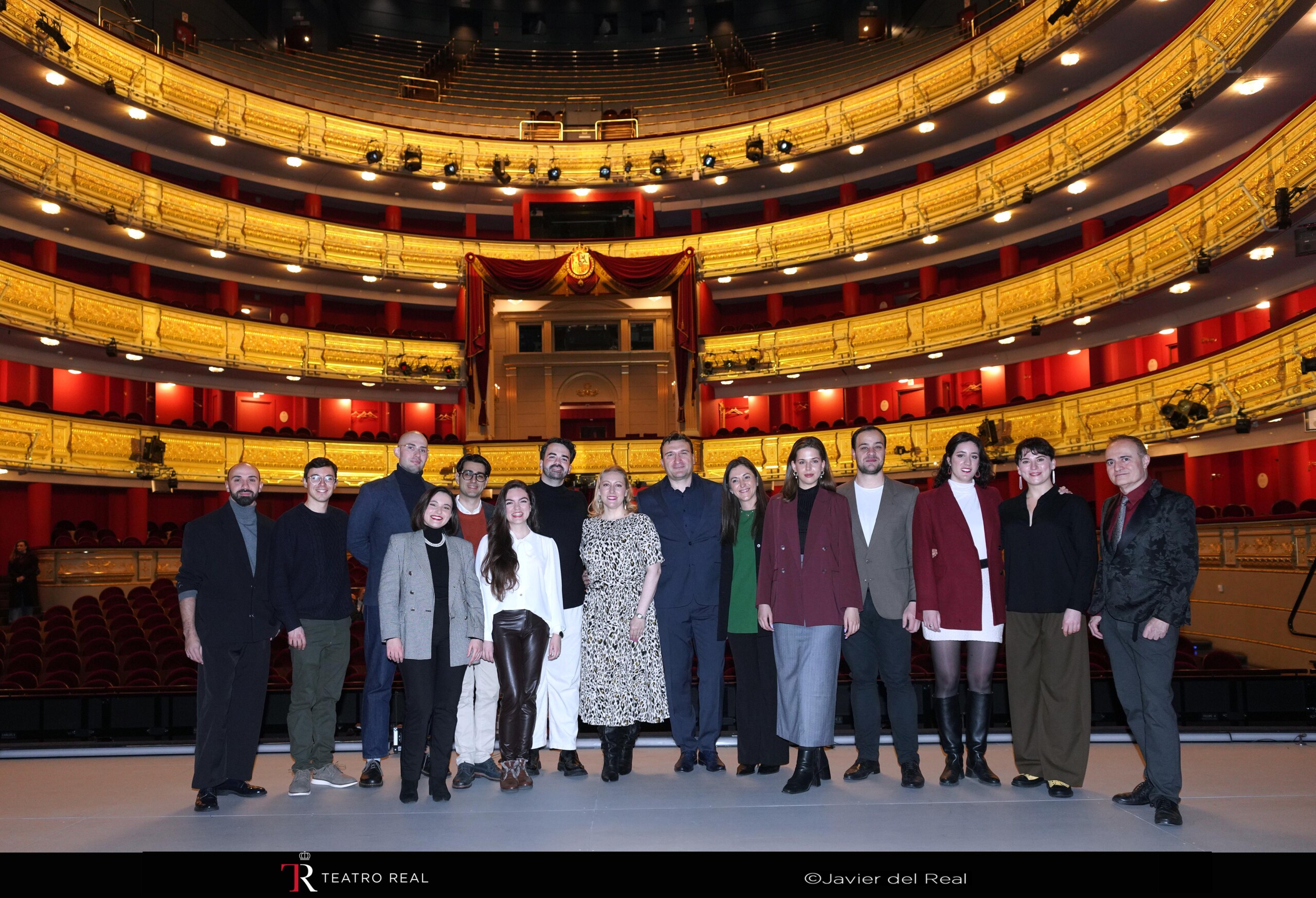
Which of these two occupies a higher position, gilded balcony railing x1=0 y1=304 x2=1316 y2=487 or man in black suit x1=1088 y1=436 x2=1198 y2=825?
gilded balcony railing x1=0 y1=304 x2=1316 y2=487

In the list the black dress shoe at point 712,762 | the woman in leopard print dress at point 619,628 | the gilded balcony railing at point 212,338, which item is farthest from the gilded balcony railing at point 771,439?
the woman in leopard print dress at point 619,628

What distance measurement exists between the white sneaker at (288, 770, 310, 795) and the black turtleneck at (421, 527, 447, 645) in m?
0.94

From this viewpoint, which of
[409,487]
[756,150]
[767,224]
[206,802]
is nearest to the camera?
[206,802]

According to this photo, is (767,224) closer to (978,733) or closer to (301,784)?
(978,733)

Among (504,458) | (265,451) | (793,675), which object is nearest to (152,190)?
(265,451)

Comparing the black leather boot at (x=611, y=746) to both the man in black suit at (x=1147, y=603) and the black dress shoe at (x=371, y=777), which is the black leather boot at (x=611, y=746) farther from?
the man in black suit at (x=1147, y=603)

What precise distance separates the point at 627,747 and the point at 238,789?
6.08 ft

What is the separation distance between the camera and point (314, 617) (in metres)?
4.74

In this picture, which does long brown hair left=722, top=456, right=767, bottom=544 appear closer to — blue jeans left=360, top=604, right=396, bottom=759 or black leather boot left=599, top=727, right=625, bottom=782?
black leather boot left=599, top=727, right=625, bottom=782

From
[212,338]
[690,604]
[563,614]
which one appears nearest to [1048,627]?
[690,604]

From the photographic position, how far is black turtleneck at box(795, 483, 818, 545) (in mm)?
4590

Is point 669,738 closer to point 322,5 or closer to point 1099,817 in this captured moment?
point 1099,817

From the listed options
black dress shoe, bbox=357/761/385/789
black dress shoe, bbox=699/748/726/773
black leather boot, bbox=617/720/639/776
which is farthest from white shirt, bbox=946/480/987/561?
black dress shoe, bbox=357/761/385/789

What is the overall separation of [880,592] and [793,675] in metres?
0.61
